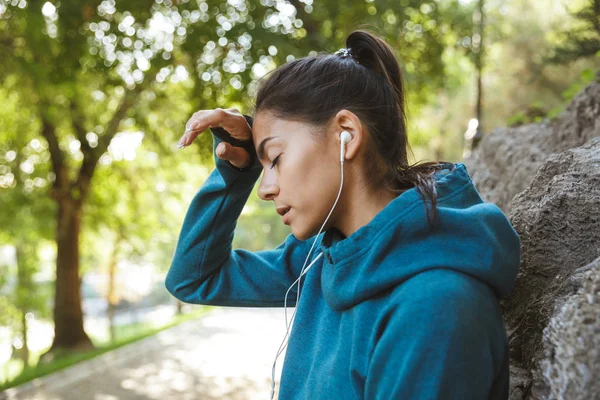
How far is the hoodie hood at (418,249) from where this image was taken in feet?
4.38

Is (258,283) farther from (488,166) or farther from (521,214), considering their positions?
(488,166)

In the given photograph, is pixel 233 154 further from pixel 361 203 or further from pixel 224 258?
pixel 361 203

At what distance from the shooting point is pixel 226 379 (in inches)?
354

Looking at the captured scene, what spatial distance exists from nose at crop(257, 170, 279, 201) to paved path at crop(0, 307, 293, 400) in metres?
6.53

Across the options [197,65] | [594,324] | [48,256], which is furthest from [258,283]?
[48,256]

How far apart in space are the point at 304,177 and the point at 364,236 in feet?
0.88

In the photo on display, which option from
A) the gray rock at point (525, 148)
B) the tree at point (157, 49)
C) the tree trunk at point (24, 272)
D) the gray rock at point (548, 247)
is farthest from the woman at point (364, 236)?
the tree trunk at point (24, 272)

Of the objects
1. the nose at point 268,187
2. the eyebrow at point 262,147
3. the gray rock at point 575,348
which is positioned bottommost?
the gray rock at point 575,348

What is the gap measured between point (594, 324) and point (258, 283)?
128 centimetres

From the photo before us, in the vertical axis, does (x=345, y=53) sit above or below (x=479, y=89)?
above

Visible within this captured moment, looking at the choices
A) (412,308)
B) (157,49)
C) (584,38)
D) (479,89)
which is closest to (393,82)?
(412,308)

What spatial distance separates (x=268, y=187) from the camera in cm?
171

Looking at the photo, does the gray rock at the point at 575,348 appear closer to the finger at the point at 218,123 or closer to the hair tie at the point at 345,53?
the hair tie at the point at 345,53

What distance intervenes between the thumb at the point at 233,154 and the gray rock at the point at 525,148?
148 centimetres
